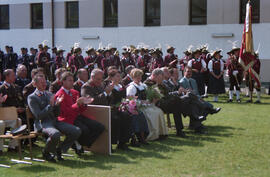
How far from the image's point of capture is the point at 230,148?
7871 mm

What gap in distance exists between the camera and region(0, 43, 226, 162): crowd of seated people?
7.09m

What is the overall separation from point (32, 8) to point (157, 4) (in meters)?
8.89

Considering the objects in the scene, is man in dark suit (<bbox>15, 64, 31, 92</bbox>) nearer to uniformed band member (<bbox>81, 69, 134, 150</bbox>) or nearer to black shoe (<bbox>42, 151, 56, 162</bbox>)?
uniformed band member (<bbox>81, 69, 134, 150</bbox>)

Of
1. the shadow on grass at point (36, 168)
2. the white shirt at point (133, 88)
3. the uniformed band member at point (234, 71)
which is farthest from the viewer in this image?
the uniformed band member at point (234, 71)

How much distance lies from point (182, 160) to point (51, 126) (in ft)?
7.46

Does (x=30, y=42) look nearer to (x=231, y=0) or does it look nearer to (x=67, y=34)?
(x=67, y=34)

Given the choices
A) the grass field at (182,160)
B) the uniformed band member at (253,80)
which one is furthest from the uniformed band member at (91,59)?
the grass field at (182,160)

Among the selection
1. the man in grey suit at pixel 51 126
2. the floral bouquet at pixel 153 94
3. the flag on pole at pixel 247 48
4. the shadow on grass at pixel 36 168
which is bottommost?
the shadow on grass at pixel 36 168

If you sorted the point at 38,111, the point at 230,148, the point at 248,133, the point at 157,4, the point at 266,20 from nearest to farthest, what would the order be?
the point at 38,111
the point at 230,148
the point at 248,133
the point at 266,20
the point at 157,4

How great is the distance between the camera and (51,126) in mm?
7066

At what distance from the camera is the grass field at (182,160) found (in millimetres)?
6328

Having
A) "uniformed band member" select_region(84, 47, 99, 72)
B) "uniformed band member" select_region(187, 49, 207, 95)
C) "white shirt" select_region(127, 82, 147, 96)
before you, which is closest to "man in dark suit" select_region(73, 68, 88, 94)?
"white shirt" select_region(127, 82, 147, 96)

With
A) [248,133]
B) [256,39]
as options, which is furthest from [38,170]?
[256,39]

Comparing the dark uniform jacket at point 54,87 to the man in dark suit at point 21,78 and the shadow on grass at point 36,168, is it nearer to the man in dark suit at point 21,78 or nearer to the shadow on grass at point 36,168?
the man in dark suit at point 21,78
